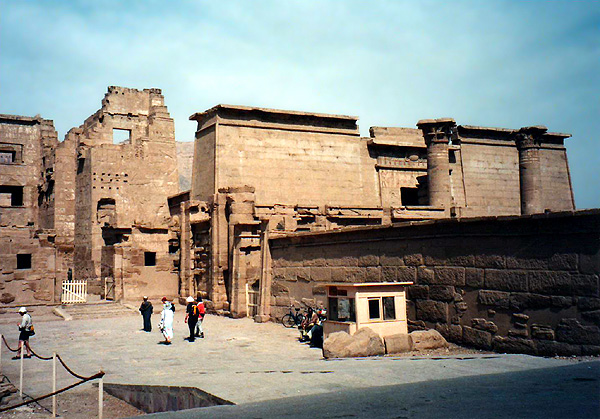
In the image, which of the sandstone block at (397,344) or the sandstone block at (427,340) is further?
the sandstone block at (427,340)

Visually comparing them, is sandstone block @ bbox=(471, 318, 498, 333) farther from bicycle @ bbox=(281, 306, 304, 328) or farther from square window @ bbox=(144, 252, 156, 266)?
square window @ bbox=(144, 252, 156, 266)

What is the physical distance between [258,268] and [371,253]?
7512mm

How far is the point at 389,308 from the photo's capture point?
1271 cm

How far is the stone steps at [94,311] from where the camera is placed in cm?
2178

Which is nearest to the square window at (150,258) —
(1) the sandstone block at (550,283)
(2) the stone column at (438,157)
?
(2) the stone column at (438,157)

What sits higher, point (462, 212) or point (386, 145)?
point (386, 145)

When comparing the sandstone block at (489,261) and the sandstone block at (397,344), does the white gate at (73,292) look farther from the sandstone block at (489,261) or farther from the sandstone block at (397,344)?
the sandstone block at (489,261)

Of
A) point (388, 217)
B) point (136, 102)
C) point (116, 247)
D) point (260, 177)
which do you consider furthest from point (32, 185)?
point (388, 217)

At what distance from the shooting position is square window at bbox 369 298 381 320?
1250 cm

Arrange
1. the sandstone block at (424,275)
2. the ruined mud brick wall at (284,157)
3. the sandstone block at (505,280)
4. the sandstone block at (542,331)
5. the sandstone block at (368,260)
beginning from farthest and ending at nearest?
the ruined mud brick wall at (284,157), the sandstone block at (368,260), the sandstone block at (424,275), the sandstone block at (505,280), the sandstone block at (542,331)

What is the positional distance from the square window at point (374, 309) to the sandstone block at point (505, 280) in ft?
7.66

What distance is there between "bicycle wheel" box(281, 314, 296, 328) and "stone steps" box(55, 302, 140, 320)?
23.8 ft

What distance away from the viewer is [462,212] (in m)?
29.4

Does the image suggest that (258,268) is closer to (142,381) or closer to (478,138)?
(142,381)
